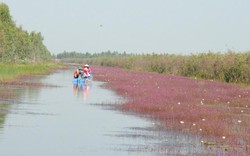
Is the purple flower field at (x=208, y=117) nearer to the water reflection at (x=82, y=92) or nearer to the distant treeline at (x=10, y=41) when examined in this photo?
the water reflection at (x=82, y=92)

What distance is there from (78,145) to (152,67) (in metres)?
76.8

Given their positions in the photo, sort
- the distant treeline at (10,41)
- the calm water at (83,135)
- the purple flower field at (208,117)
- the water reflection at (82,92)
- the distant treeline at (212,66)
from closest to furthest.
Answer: the calm water at (83,135) → the purple flower field at (208,117) → the water reflection at (82,92) → the distant treeline at (212,66) → the distant treeline at (10,41)

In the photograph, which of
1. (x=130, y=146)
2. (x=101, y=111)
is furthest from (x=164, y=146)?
(x=101, y=111)

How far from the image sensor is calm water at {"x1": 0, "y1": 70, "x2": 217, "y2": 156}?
12281 millimetres

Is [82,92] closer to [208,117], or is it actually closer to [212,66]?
[208,117]

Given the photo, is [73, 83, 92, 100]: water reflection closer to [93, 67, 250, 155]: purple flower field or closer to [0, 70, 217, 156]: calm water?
[93, 67, 250, 155]: purple flower field

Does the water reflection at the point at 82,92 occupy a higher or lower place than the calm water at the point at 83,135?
lower

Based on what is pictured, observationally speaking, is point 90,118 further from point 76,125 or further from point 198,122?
point 198,122

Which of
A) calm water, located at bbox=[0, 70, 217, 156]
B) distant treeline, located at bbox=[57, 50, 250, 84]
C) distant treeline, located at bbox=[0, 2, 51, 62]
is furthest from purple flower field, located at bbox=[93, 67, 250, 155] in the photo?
distant treeline, located at bbox=[0, 2, 51, 62]

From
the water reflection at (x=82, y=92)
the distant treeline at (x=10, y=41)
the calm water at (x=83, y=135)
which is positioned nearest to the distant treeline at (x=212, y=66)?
the water reflection at (x=82, y=92)

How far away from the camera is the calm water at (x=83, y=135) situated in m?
12.3

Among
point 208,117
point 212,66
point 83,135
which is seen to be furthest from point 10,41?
point 83,135

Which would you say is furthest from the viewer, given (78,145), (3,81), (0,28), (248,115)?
(0,28)

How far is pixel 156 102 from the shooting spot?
78.5ft
